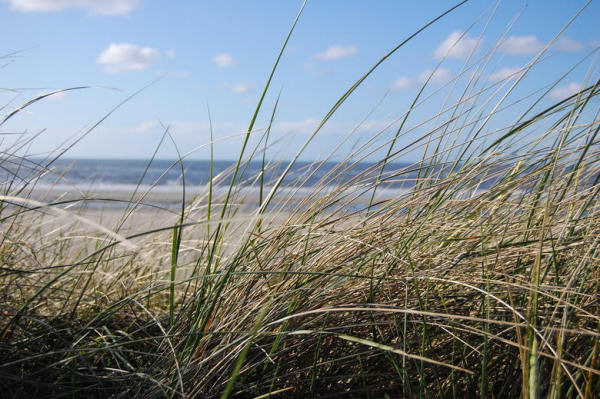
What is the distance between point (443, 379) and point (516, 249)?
1.06ft

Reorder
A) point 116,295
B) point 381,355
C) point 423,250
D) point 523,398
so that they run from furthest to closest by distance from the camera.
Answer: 1. point 116,295
2. point 423,250
3. point 381,355
4. point 523,398

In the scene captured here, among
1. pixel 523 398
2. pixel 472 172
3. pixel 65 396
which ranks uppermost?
pixel 472 172

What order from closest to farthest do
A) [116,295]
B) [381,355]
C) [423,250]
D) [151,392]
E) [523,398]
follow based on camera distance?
[523,398] < [151,392] < [381,355] < [423,250] < [116,295]

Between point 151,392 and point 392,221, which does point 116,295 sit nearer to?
point 151,392

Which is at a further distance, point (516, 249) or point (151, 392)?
point (516, 249)

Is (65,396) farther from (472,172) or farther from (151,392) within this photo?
(472,172)

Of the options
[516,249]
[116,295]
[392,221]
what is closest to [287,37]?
[392,221]

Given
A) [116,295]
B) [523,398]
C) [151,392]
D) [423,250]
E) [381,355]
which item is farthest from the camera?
[116,295]

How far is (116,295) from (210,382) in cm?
85

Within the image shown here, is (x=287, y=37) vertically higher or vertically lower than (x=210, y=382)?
higher

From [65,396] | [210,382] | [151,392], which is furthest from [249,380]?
[65,396]

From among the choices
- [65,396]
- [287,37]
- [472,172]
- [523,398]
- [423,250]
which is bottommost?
[65,396]

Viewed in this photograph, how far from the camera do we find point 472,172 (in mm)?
1356

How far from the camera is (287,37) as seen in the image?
1202mm
